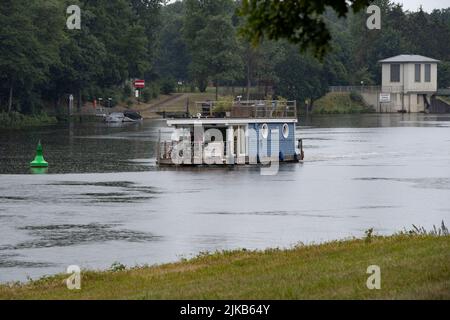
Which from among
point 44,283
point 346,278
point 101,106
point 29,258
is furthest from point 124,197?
point 101,106

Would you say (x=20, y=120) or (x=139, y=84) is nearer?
(x=20, y=120)

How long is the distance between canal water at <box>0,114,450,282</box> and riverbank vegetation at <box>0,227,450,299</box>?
17.4ft

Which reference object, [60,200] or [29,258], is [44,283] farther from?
[60,200]

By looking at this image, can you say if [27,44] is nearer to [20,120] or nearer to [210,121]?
[20,120]

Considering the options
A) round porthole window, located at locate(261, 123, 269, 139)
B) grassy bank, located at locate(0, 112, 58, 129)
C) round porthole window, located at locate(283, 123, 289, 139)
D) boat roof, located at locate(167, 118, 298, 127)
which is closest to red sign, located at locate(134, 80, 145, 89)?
grassy bank, located at locate(0, 112, 58, 129)

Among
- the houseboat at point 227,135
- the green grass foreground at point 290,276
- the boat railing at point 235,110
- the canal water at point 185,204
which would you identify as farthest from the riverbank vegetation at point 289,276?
the boat railing at point 235,110

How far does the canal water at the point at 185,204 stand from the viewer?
38.6 meters

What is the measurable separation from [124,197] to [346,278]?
3399 cm

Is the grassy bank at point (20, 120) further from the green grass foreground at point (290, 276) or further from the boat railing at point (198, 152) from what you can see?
the green grass foreground at point (290, 276)

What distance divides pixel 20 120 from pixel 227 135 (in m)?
71.5

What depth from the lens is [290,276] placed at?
2364cm

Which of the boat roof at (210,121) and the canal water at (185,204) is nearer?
the canal water at (185,204)

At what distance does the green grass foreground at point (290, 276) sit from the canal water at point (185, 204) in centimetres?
532

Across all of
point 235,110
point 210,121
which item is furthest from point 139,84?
point 210,121
